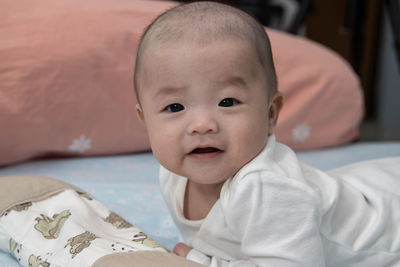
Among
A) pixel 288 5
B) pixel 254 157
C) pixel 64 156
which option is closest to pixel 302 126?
pixel 64 156

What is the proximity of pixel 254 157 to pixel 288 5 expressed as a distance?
2.93m

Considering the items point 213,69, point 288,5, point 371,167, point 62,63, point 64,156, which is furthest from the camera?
point 288,5

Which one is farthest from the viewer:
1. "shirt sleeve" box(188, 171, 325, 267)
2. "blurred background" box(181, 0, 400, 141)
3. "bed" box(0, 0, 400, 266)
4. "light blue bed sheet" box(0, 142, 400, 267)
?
"blurred background" box(181, 0, 400, 141)

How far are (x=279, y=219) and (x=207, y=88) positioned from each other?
9.4 inches

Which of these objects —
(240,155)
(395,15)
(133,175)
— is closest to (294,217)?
(240,155)

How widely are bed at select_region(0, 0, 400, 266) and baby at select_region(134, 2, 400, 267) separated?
530 millimetres

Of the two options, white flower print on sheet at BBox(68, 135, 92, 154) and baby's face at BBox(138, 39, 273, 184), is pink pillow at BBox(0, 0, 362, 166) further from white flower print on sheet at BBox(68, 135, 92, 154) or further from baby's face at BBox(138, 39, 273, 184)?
baby's face at BBox(138, 39, 273, 184)

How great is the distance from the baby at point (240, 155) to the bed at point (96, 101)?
530 mm

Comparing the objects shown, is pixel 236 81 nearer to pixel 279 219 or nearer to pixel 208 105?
pixel 208 105

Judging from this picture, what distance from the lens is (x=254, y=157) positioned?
2.80 feet

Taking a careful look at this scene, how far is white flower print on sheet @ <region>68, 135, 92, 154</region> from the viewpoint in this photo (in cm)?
163

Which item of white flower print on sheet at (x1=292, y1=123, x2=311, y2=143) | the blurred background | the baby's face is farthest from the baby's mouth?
the blurred background

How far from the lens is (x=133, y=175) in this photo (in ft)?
5.01

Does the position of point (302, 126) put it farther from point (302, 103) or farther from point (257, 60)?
point (257, 60)
